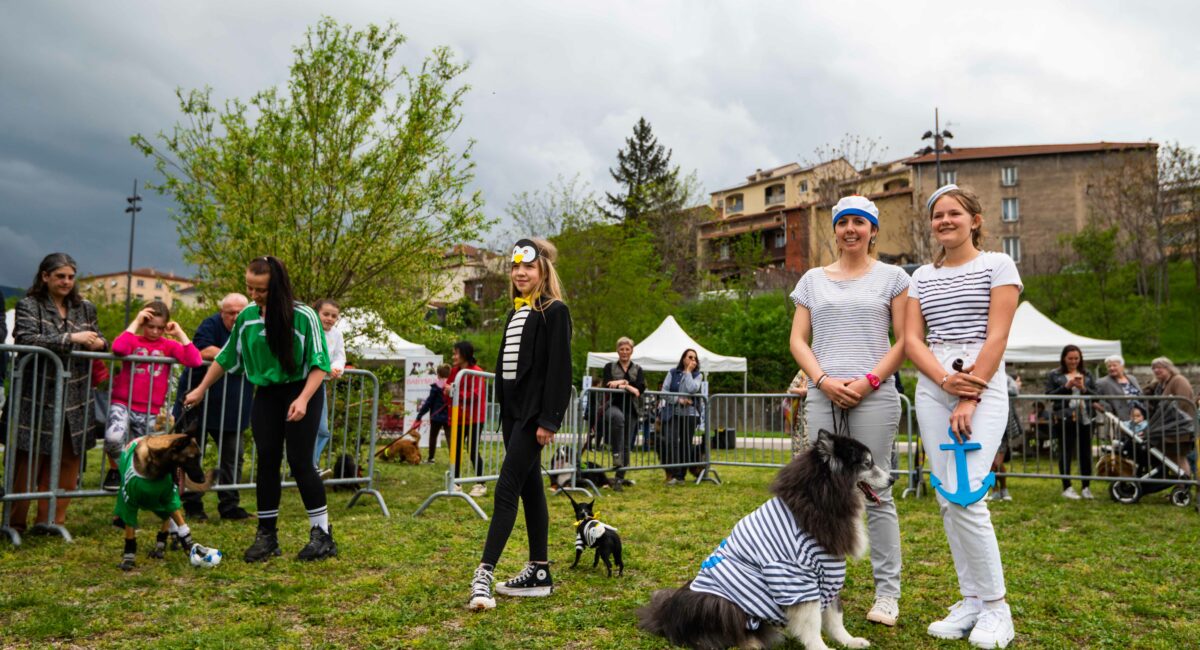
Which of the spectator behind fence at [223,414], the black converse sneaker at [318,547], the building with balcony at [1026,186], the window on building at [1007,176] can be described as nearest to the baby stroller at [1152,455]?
the black converse sneaker at [318,547]

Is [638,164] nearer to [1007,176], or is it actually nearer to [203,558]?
[1007,176]

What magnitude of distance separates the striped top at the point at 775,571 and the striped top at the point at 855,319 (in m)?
0.88

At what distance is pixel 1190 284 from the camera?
40781 mm

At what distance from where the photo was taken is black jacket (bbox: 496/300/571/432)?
3896 mm

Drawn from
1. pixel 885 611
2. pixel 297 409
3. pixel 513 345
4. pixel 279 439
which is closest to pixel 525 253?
pixel 513 345

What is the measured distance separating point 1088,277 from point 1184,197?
688 cm

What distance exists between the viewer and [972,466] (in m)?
3.18

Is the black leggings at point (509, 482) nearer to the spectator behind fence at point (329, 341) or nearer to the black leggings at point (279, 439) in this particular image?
the black leggings at point (279, 439)

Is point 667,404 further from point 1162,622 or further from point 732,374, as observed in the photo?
point 732,374

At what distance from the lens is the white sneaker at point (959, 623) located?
3.29m

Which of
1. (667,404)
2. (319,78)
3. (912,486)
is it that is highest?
(319,78)

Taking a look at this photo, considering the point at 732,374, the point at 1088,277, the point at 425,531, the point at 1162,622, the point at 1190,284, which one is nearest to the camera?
the point at 1162,622

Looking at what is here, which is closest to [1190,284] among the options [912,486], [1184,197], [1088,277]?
[1184,197]

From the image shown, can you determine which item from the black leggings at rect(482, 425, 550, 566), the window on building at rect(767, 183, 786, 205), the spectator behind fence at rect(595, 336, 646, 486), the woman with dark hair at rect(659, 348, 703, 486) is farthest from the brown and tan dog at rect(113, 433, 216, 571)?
the window on building at rect(767, 183, 786, 205)
